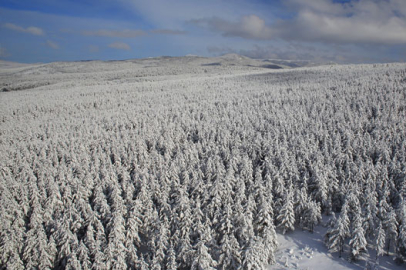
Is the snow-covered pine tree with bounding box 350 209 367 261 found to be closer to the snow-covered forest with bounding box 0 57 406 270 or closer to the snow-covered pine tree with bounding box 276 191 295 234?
the snow-covered forest with bounding box 0 57 406 270

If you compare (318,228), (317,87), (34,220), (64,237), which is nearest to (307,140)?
(318,228)

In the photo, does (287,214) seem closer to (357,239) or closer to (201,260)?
(357,239)

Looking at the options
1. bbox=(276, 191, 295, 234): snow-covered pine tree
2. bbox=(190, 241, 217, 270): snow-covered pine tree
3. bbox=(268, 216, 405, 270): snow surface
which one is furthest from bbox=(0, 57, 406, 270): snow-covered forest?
bbox=(268, 216, 405, 270): snow surface

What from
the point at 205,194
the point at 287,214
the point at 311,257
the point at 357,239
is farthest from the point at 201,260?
the point at 357,239

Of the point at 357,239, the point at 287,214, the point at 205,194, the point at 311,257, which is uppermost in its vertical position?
the point at 205,194

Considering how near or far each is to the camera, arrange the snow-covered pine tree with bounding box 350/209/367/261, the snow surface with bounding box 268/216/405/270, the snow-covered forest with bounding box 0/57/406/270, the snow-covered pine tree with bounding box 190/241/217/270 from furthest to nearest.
Result: the snow surface with bounding box 268/216/405/270
the snow-covered forest with bounding box 0/57/406/270
the snow-covered pine tree with bounding box 350/209/367/261
the snow-covered pine tree with bounding box 190/241/217/270

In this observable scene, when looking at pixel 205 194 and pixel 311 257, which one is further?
pixel 205 194

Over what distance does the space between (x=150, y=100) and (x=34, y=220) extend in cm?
A: 9566

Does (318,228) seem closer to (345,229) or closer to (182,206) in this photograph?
(345,229)

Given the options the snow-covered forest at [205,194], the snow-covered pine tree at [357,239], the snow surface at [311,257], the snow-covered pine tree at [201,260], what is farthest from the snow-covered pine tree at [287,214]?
the snow-covered pine tree at [201,260]

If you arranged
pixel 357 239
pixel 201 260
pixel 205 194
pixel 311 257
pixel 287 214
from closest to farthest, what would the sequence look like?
pixel 201 260
pixel 357 239
pixel 311 257
pixel 287 214
pixel 205 194

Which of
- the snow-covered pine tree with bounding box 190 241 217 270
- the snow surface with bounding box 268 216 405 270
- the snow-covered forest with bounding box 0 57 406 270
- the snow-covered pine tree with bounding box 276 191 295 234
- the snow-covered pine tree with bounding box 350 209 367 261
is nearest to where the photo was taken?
the snow-covered pine tree with bounding box 190 241 217 270

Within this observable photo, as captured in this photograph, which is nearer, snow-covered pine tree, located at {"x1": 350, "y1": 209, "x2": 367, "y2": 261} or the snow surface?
snow-covered pine tree, located at {"x1": 350, "y1": 209, "x2": 367, "y2": 261}

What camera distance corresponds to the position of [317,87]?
110m
